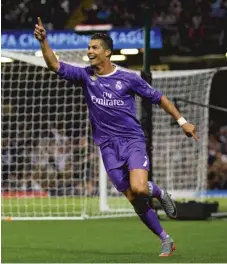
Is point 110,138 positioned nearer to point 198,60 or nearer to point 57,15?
point 198,60

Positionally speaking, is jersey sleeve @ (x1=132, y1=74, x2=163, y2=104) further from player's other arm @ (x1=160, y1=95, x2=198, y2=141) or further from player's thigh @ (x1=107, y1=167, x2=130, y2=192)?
player's thigh @ (x1=107, y1=167, x2=130, y2=192)

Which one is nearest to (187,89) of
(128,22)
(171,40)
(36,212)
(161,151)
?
(161,151)

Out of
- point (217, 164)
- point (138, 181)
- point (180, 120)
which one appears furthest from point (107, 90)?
point (217, 164)

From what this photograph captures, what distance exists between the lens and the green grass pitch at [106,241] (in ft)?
26.1

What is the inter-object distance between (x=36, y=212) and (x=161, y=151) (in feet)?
11.8

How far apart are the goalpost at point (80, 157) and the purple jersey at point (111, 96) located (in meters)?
6.45

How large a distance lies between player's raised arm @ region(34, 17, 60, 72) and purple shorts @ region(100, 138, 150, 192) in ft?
2.96

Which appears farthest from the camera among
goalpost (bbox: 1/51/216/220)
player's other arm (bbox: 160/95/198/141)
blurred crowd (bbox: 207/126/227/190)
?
blurred crowd (bbox: 207/126/227/190)

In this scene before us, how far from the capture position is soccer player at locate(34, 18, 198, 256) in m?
7.91

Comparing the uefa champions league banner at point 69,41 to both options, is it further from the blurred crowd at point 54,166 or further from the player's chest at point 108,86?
the player's chest at point 108,86

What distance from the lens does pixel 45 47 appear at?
7.43 meters

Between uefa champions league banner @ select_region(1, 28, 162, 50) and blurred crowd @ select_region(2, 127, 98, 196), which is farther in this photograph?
blurred crowd @ select_region(2, 127, 98, 196)

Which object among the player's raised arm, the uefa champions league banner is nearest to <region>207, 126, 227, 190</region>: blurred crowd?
the uefa champions league banner

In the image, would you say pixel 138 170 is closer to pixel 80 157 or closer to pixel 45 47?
pixel 45 47
